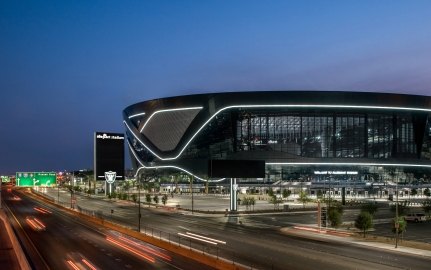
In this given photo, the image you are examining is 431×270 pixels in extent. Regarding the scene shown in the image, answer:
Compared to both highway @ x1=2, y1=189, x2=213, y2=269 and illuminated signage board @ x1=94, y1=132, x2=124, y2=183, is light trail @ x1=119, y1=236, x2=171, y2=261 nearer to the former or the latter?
highway @ x1=2, y1=189, x2=213, y2=269

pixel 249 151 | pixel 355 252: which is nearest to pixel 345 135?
pixel 249 151

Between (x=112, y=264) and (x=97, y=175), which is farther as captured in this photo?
(x=97, y=175)

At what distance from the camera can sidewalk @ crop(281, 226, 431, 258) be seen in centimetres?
Answer: 4509

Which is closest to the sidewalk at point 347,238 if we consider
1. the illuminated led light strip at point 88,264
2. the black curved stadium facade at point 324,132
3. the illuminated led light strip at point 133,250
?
the illuminated led light strip at point 133,250

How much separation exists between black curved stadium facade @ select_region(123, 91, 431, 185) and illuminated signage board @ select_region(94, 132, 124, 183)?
4658cm

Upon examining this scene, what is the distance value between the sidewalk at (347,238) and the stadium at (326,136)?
99666 millimetres

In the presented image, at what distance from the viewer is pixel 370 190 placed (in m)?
154

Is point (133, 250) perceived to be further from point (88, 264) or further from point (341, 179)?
point (341, 179)

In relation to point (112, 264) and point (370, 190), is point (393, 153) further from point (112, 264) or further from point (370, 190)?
point (112, 264)

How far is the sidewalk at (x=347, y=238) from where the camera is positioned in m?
45.1

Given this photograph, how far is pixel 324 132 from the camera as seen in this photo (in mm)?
169750

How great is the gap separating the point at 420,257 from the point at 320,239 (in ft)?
44.2

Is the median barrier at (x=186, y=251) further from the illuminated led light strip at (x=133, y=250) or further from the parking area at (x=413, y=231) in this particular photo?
the parking area at (x=413, y=231)

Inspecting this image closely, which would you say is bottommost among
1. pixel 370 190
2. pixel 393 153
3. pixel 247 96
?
pixel 370 190
